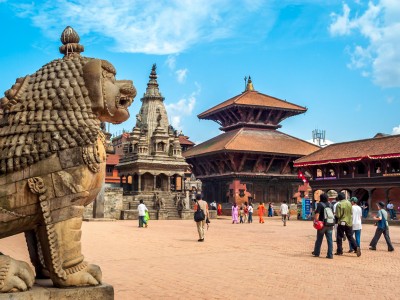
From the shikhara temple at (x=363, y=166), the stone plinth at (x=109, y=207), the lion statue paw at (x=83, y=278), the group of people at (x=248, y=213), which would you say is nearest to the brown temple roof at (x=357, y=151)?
the shikhara temple at (x=363, y=166)

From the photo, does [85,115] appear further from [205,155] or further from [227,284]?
[205,155]

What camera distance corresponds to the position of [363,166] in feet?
113

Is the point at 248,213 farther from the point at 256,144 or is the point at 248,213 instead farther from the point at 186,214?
the point at 256,144

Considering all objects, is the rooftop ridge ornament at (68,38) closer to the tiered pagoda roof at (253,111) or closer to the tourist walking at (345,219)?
the tourist walking at (345,219)

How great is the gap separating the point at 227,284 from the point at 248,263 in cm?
264

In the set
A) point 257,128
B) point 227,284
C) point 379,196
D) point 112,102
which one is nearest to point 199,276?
point 227,284

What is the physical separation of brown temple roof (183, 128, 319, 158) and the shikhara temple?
199 inches

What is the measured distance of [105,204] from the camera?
32.2 metres

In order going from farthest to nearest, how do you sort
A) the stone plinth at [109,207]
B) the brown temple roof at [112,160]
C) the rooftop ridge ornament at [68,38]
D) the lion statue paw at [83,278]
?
the brown temple roof at [112,160], the stone plinth at [109,207], the rooftop ridge ornament at [68,38], the lion statue paw at [83,278]

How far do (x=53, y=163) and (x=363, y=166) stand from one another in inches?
1311

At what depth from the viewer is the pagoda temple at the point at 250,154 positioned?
40.8 meters

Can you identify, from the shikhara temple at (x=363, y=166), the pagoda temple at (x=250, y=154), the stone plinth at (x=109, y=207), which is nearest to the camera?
the stone plinth at (x=109, y=207)

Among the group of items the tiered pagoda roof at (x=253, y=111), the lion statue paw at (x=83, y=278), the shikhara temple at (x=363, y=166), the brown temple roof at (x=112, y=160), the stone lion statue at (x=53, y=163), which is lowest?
the lion statue paw at (x=83, y=278)

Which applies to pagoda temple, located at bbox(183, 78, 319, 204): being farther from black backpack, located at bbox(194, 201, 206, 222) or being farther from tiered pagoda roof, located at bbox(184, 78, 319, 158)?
black backpack, located at bbox(194, 201, 206, 222)
